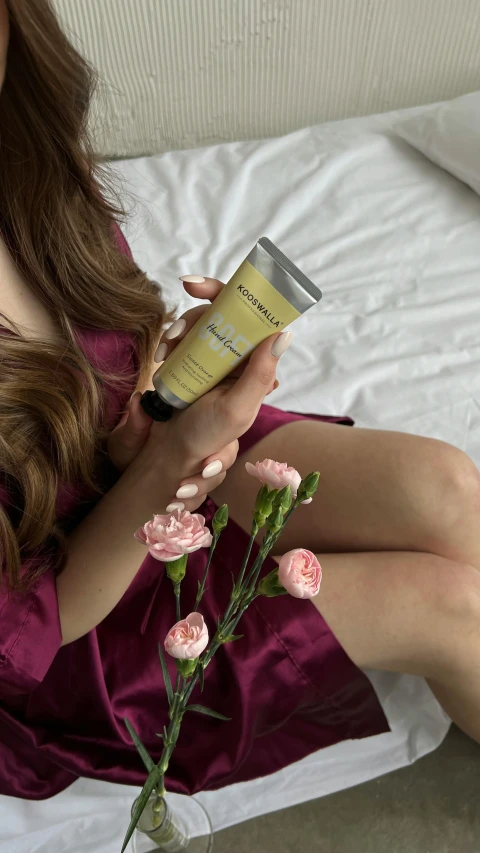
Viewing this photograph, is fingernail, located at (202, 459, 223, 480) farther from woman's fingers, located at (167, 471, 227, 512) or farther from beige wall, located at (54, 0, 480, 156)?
beige wall, located at (54, 0, 480, 156)

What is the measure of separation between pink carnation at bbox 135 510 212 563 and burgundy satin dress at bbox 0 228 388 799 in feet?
0.90

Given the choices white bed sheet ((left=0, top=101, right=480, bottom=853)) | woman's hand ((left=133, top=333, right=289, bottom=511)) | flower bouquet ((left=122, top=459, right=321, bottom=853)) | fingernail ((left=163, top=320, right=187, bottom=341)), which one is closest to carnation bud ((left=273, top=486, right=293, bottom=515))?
flower bouquet ((left=122, top=459, right=321, bottom=853))

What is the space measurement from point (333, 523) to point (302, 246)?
0.55 m

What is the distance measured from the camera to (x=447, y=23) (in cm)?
127

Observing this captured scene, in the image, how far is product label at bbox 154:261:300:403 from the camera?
0.43 meters

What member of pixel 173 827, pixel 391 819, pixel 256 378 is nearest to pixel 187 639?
pixel 256 378

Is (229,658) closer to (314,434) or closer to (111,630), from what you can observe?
(111,630)

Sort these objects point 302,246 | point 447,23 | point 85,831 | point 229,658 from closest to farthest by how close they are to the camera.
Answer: point 229,658 < point 85,831 < point 302,246 < point 447,23

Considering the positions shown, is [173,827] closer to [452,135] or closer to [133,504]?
[133,504]

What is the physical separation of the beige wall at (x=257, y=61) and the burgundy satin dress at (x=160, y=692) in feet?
2.51

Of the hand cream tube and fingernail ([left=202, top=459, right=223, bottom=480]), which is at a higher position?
the hand cream tube

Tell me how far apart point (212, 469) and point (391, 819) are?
512 millimetres

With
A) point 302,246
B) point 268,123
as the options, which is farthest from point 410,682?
point 268,123

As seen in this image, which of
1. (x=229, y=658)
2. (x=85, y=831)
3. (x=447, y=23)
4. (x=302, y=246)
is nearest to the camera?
(x=229, y=658)
